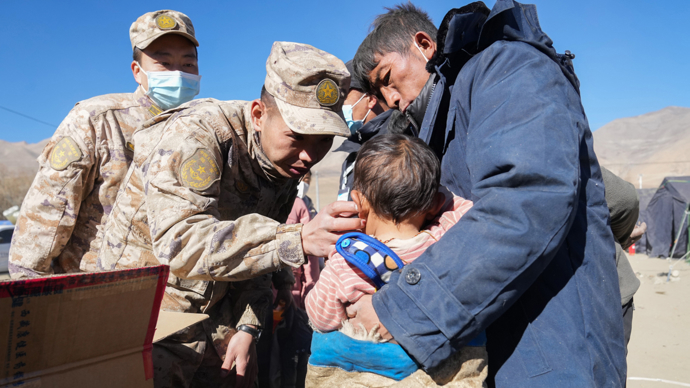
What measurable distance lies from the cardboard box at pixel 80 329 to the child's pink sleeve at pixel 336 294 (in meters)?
0.56

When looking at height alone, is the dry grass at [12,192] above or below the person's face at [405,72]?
below

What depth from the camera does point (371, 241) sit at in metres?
1.65

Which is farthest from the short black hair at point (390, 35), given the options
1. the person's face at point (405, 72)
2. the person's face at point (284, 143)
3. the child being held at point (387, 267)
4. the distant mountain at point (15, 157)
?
the distant mountain at point (15, 157)

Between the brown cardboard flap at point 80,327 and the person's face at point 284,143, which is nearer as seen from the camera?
the brown cardboard flap at point 80,327

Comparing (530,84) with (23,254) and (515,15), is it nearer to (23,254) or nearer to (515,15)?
(515,15)

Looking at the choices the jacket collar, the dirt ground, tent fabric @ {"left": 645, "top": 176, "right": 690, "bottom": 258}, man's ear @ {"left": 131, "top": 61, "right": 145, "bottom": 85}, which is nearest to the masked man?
the jacket collar

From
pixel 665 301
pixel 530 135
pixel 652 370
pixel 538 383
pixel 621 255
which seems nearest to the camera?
pixel 530 135

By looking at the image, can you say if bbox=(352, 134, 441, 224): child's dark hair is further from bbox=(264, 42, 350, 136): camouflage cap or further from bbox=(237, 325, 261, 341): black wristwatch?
bbox=(237, 325, 261, 341): black wristwatch

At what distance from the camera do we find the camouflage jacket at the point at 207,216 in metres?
1.97

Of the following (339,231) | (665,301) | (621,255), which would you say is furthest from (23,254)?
(665,301)

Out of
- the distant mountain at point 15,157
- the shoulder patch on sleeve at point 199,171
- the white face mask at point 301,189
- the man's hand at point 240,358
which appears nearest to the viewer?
the shoulder patch on sleeve at point 199,171

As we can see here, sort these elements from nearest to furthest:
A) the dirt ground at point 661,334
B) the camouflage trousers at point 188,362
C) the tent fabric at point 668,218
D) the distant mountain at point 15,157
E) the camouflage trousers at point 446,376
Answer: the camouflage trousers at point 446,376 < the camouflage trousers at point 188,362 < the dirt ground at point 661,334 < the tent fabric at point 668,218 < the distant mountain at point 15,157

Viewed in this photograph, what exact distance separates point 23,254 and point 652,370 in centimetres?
691

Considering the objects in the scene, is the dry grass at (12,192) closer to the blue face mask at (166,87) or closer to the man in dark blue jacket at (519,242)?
the blue face mask at (166,87)
